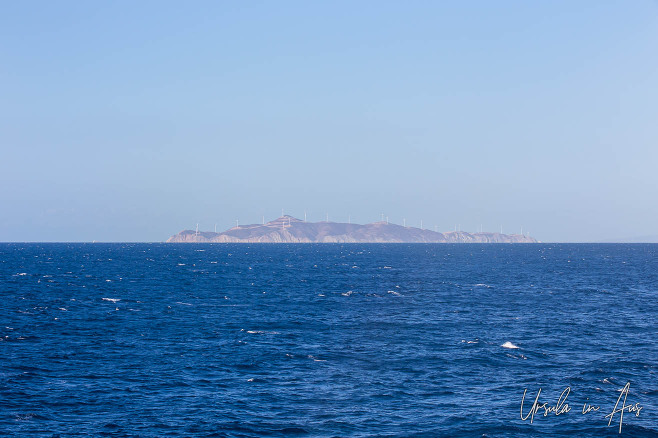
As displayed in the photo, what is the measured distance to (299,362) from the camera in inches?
2272

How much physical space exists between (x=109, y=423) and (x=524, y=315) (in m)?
64.1

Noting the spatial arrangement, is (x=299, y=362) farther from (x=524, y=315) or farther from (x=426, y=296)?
(x=426, y=296)

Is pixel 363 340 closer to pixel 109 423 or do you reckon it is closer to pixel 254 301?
pixel 109 423

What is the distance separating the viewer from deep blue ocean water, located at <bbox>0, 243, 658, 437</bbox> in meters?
40.9

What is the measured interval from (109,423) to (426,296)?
7887 cm

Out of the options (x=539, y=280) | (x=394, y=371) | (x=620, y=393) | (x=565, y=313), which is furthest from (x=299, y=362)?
(x=539, y=280)

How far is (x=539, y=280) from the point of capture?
149375mm

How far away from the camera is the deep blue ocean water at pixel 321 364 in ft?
134

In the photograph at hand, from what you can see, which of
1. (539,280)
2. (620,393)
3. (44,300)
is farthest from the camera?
(539,280)

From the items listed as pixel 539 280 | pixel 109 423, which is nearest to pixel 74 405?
pixel 109 423

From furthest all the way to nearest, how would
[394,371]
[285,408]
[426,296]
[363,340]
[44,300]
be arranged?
[426,296]
[44,300]
[363,340]
[394,371]
[285,408]

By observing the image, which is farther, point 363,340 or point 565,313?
point 565,313

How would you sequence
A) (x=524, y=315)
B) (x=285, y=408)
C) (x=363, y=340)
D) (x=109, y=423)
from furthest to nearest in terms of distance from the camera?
(x=524, y=315) < (x=363, y=340) < (x=285, y=408) < (x=109, y=423)

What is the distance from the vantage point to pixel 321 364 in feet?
186
